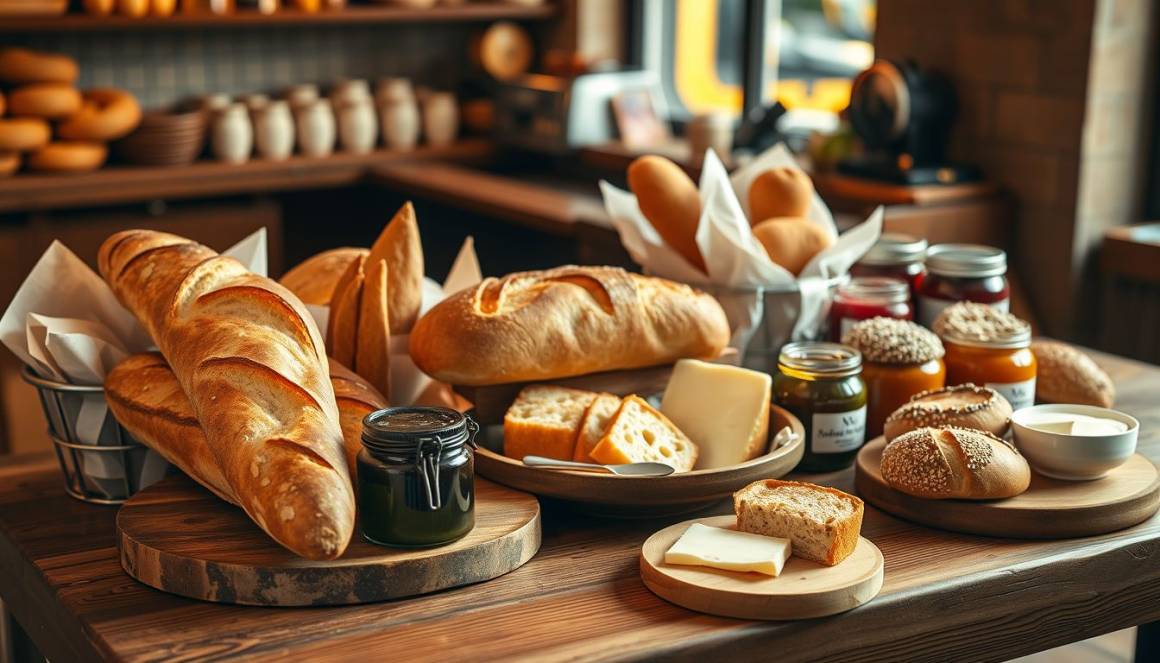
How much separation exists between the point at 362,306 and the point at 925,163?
1912 mm

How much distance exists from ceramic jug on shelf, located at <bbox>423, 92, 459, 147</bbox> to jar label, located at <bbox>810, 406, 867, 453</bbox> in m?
3.00

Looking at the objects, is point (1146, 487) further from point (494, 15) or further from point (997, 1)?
point (494, 15)

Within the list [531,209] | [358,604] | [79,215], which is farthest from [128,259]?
[79,215]

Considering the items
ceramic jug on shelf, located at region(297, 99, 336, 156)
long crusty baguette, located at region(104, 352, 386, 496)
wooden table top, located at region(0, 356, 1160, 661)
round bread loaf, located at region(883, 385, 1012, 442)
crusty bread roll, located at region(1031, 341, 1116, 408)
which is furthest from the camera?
ceramic jug on shelf, located at region(297, 99, 336, 156)

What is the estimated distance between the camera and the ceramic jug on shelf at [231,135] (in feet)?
12.1

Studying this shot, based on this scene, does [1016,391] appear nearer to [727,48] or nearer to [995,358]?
[995,358]

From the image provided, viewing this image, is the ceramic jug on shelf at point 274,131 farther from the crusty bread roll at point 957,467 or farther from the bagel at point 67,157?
the crusty bread roll at point 957,467

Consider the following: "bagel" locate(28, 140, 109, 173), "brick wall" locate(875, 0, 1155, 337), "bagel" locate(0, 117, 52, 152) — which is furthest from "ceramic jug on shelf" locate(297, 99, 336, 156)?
"brick wall" locate(875, 0, 1155, 337)

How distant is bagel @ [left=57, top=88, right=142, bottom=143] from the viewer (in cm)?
351

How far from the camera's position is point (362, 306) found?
4.42 ft

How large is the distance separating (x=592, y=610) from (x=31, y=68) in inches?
121

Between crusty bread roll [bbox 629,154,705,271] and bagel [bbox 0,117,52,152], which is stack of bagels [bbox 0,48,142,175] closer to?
bagel [bbox 0,117,52,152]

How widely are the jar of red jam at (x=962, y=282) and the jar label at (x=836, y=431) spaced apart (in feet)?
1.06

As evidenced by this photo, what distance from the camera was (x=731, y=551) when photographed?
1.04 meters
